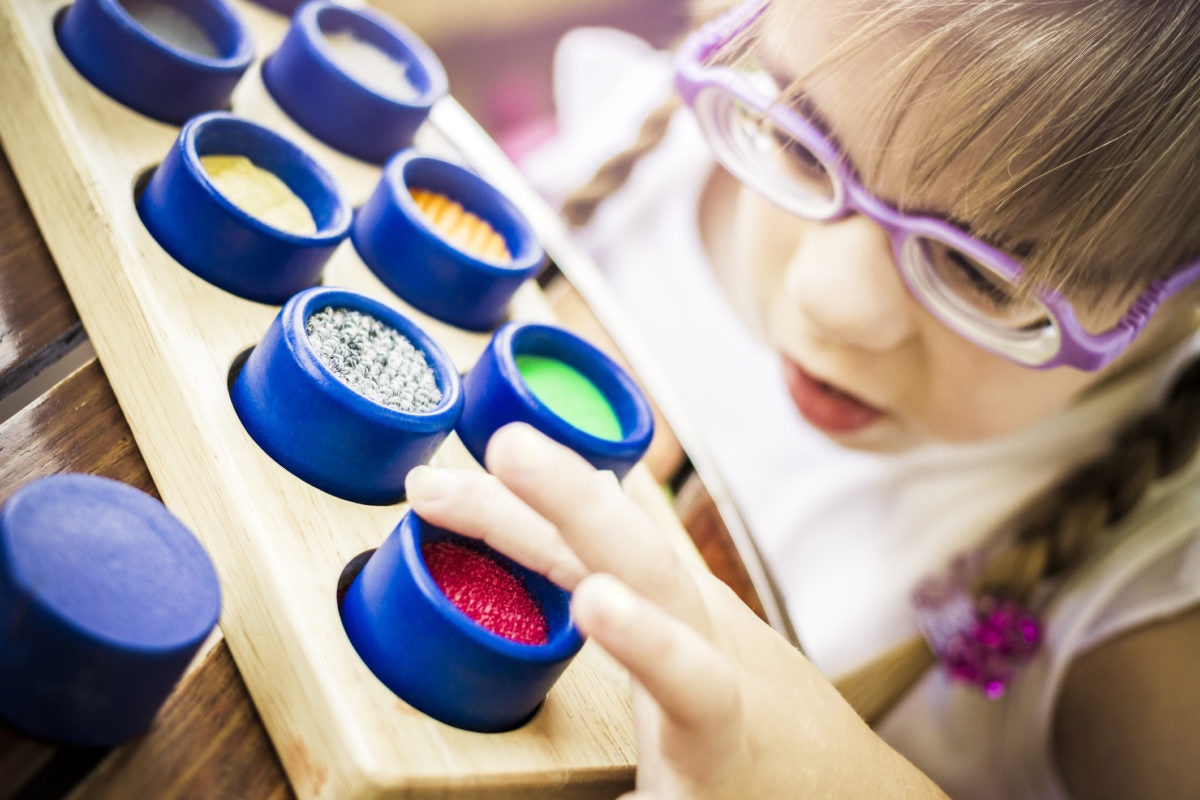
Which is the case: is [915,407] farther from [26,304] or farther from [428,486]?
[26,304]

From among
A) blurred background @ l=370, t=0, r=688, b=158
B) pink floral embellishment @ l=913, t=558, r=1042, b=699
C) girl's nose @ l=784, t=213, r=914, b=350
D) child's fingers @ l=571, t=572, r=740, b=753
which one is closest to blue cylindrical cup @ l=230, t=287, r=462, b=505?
child's fingers @ l=571, t=572, r=740, b=753

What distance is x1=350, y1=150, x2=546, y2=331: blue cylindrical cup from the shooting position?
45 centimetres

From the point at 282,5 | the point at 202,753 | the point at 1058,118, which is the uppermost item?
the point at 1058,118

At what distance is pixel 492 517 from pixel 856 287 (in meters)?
0.29

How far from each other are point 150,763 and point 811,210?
425 millimetres

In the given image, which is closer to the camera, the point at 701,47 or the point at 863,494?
the point at 701,47

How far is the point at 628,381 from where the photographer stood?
461 millimetres

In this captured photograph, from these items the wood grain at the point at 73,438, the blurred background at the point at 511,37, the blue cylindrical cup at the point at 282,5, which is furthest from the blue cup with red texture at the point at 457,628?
the blurred background at the point at 511,37

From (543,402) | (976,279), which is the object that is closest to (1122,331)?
(976,279)

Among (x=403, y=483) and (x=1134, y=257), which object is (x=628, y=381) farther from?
(x=1134, y=257)

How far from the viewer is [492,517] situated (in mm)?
298

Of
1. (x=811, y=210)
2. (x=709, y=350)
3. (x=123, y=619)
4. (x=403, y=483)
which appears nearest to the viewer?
(x=123, y=619)

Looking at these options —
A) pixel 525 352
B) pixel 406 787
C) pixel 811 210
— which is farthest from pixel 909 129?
pixel 406 787

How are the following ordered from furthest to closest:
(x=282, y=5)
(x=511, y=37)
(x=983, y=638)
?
(x=511, y=37) → (x=983, y=638) → (x=282, y=5)
